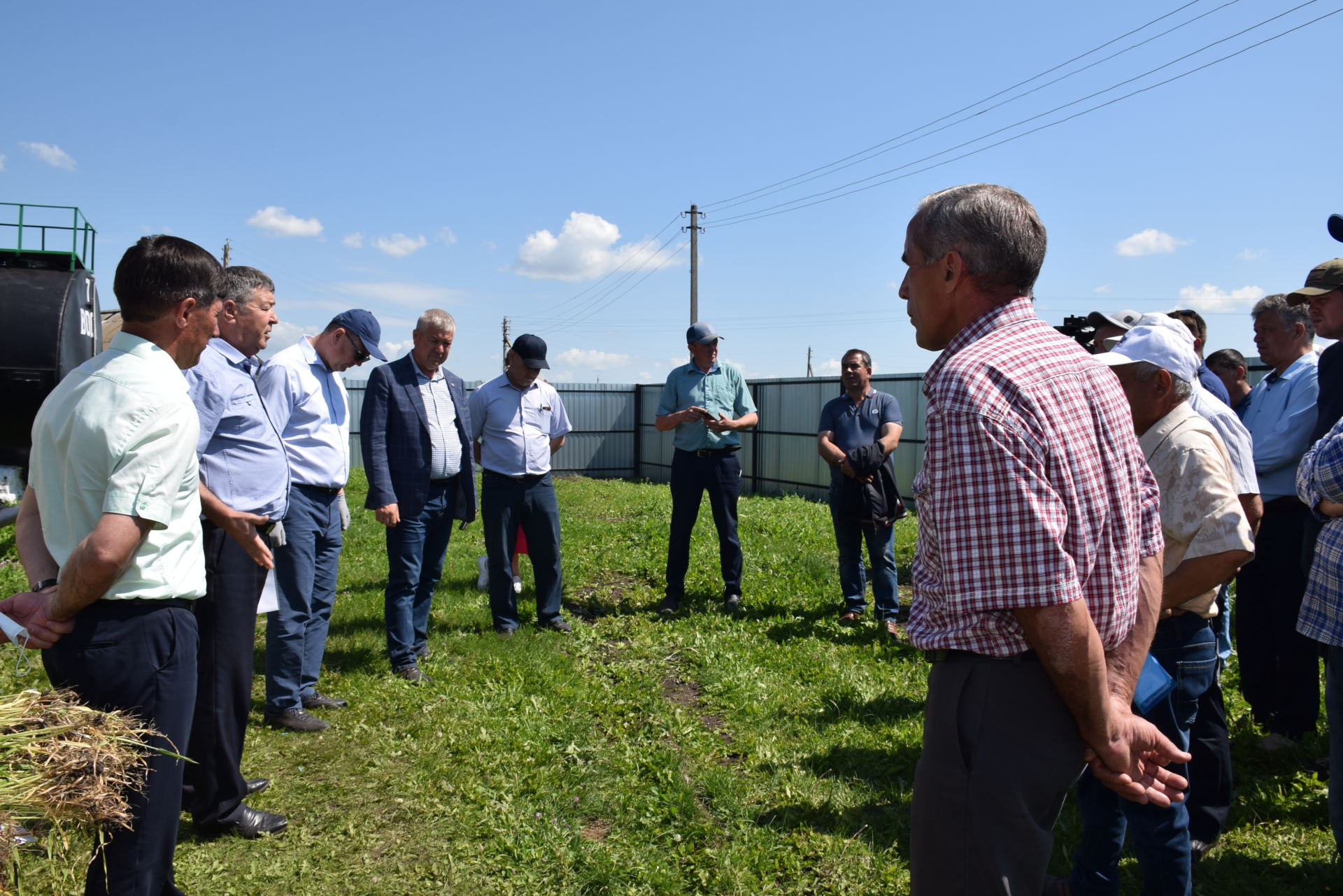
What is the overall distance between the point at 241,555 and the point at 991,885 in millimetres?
2853

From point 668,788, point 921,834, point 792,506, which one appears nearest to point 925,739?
point 921,834

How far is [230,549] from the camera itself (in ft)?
10.5

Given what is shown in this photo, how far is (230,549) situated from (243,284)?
4.01ft

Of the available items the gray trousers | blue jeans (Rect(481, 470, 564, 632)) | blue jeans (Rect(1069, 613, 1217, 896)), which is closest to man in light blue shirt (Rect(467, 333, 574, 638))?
blue jeans (Rect(481, 470, 564, 632))

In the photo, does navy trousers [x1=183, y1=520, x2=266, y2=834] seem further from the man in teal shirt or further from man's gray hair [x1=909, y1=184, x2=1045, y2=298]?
the man in teal shirt

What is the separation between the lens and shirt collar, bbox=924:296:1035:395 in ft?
5.56

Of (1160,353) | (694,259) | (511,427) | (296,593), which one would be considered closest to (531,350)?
(511,427)

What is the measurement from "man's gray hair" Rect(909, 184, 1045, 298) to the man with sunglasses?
3490 mm

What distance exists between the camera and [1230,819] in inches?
137

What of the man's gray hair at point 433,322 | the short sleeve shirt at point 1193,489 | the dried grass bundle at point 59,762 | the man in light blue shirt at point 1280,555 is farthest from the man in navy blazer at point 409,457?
the man in light blue shirt at point 1280,555

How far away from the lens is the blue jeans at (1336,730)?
2.57m

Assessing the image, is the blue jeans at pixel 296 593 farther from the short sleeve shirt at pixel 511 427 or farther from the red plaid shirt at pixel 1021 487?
the red plaid shirt at pixel 1021 487

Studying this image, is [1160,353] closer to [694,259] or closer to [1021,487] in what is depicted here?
[1021,487]

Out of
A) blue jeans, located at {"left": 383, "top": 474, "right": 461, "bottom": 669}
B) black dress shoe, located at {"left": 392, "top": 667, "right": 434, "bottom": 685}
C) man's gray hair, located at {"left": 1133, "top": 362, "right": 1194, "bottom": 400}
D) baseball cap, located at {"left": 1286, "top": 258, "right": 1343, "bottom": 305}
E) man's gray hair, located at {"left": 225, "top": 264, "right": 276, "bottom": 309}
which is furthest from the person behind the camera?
blue jeans, located at {"left": 383, "top": 474, "right": 461, "bottom": 669}
